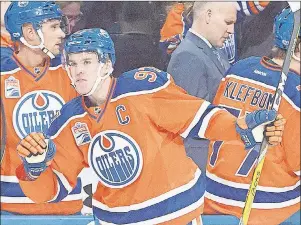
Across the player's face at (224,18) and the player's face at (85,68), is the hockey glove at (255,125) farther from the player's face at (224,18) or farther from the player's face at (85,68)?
the player's face at (85,68)

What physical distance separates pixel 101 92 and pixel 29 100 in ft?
1.00

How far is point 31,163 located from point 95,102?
33 cm

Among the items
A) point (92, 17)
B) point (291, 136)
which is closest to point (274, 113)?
point (291, 136)

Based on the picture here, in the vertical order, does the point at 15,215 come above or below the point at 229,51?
below

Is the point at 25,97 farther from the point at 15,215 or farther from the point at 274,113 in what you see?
the point at 274,113

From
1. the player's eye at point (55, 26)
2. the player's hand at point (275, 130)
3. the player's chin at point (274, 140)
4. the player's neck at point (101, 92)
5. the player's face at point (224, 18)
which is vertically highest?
the player's face at point (224, 18)

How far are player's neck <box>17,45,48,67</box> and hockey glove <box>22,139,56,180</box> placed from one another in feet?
1.04

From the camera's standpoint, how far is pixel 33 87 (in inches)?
133

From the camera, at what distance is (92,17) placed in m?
3.30

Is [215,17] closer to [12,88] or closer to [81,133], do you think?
[81,133]

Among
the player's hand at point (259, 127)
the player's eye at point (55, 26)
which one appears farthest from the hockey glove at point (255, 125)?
the player's eye at point (55, 26)

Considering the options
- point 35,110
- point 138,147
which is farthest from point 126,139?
point 35,110

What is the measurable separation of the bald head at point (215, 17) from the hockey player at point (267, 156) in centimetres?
15

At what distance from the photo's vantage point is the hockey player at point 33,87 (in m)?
3.33
